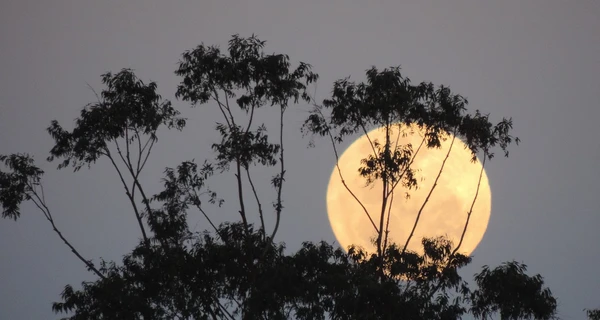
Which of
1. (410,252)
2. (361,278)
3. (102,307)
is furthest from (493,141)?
(102,307)

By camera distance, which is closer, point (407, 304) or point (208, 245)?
point (407, 304)

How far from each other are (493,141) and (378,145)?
14.3 feet

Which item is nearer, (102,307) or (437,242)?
(102,307)

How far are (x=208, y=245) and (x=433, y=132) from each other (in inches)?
372

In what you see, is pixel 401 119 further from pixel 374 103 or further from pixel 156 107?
pixel 156 107

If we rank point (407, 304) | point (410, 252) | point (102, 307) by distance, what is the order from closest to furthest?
1. point (407, 304)
2. point (102, 307)
3. point (410, 252)

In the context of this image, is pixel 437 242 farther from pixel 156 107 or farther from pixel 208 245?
pixel 156 107

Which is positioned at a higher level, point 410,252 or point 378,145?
point 378,145

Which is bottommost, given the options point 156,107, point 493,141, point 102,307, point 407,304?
point 407,304

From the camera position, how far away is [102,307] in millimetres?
40062

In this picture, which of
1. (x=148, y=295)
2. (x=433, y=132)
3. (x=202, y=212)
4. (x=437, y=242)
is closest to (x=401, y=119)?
(x=433, y=132)

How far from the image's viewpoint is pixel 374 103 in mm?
43688

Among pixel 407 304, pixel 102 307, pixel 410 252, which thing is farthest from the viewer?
pixel 410 252

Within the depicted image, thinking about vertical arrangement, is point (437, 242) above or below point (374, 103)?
below
